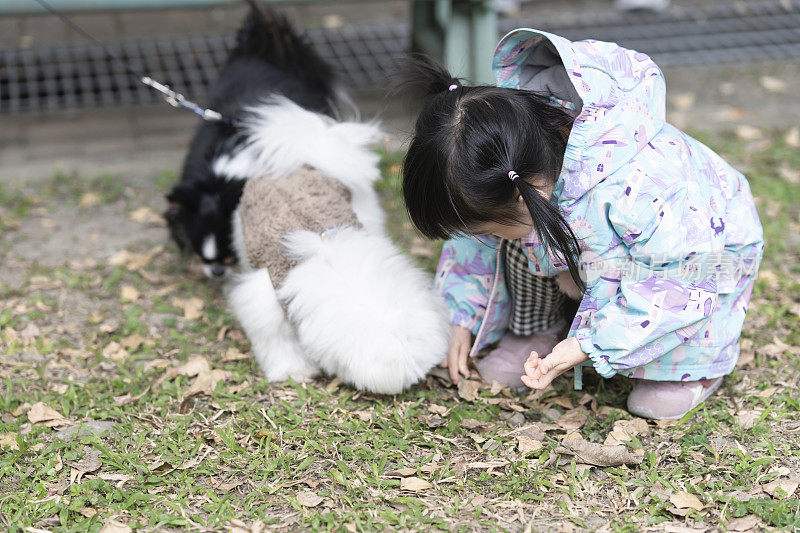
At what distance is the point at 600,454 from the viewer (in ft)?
6.61

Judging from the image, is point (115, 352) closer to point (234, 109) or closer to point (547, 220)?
point (234, 109)

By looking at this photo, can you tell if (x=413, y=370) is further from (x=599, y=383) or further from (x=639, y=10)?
(x=639, y=10)

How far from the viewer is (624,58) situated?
1979 mm

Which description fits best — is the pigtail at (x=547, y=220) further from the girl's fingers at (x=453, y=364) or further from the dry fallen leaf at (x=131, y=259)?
the dry fallen leaf at (x=131, y=259)

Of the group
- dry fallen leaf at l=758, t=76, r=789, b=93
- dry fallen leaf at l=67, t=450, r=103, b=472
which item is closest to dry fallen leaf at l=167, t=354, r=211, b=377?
dry fallen leaf at l=67, t=450, r=103, b=472

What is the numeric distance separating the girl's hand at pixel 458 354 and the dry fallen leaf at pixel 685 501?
2.29ft

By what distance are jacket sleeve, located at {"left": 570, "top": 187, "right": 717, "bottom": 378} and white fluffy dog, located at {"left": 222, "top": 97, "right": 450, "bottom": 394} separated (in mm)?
463

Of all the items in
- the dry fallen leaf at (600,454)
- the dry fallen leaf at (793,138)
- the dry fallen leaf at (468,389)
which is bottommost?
the dry fallen leaf at (793,138)

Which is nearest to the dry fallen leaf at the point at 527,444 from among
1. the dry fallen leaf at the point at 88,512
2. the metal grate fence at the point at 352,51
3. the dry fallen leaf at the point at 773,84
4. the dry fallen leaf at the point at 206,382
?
the dry fallen leaf at the point at 206,382

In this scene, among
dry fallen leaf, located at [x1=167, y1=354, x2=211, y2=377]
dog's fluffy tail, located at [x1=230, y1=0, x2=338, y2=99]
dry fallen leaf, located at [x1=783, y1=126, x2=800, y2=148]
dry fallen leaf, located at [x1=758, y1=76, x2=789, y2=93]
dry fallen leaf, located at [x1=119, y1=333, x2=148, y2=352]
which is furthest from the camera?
dry fallen leaf, located at [x1=758, y1=76, x2=789, y2=93]

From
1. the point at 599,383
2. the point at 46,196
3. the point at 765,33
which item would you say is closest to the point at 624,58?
the point at 599,383

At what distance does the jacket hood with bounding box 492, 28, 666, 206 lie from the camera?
1.88 metres

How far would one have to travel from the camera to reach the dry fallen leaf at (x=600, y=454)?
2.00 metres

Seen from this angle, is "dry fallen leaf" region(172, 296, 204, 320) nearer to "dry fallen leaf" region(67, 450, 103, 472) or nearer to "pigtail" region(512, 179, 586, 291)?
"dry fallen leaf" region(67, 450, 103, 472)
